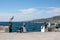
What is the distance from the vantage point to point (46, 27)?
2148 centimetres

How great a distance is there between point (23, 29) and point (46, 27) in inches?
117

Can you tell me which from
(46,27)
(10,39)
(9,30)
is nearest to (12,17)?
(9,30)

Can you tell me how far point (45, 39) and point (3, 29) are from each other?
8.28m

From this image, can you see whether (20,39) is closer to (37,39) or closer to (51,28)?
(37,39)

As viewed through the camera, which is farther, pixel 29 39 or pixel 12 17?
pixel 12 17

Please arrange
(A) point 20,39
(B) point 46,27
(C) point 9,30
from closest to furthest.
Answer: (A) point 20,39 < (C) point 9,30 < (B) point 46,27

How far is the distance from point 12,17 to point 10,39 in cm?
598

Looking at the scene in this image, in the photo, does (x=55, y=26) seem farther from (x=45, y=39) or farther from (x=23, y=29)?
(x=45, y=39)

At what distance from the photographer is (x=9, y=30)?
1980cm

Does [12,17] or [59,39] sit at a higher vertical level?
[12,17]

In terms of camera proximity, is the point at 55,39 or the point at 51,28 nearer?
the point at 55,39

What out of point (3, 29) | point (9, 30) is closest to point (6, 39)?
point (9, 30)

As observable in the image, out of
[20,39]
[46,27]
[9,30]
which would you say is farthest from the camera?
[46,27]

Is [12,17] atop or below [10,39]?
atop
